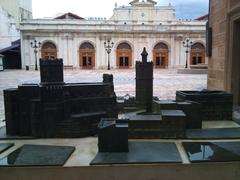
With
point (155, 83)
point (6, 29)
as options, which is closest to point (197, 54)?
point (155, 83)

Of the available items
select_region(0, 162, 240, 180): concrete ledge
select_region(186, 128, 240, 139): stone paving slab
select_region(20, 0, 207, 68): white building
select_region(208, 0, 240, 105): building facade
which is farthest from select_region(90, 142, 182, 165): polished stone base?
select_region(20, 0, 207, 68): white building

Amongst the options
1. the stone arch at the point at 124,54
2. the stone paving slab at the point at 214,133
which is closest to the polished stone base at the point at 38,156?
the stone paving slab at the point at 214,133

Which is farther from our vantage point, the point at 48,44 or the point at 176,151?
the point at 48,44

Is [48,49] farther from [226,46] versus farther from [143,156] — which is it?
[143,156]

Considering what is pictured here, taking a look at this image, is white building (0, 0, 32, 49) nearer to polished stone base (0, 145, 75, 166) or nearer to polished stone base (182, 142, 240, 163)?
polished stone base (0, 145, 75, 166)

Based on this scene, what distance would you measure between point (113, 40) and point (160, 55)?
756cm

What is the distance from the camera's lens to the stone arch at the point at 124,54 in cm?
3769

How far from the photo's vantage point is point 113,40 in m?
37.1

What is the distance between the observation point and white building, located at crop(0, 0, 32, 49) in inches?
1610

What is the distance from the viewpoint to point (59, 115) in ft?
14.3

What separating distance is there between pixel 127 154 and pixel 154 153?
0.39 metres

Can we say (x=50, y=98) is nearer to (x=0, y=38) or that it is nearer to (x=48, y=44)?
(x=48, y=44)

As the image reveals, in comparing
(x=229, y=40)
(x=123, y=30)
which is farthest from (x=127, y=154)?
(x=123, y=30)

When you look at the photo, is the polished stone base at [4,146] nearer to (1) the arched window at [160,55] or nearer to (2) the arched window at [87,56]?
(2) the arched window at [87,56]
